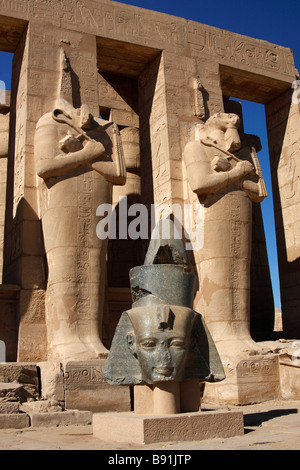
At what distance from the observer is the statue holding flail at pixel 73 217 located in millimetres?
7383

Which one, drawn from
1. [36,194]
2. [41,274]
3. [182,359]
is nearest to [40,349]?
[41,274]

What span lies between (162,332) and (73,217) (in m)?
3.33

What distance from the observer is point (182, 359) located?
4.64 m

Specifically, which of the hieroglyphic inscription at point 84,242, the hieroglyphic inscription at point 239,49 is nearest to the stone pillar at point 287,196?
the hieroglyphic inscription at point 239,49

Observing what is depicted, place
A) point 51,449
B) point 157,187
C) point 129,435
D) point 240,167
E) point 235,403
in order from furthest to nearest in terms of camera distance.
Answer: point 157,187, point 240,167, point 235,403, point 129,435, point 51,449

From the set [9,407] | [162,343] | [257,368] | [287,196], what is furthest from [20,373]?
[287,196]

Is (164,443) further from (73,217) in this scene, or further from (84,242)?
(73,217)

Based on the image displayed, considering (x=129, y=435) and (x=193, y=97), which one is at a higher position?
(x=193, y=97)

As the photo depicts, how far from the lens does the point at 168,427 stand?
4195 mm

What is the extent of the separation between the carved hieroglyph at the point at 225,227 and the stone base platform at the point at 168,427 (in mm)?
3551

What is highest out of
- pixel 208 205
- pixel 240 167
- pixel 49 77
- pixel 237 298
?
pixel 49 77

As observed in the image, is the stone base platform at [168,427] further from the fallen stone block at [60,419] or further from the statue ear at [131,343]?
the fallen stone block at [60,419]

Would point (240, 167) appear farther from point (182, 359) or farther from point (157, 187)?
point (182, 359)

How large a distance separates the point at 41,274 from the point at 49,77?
9.95 ft
